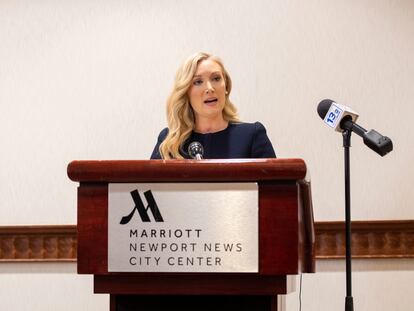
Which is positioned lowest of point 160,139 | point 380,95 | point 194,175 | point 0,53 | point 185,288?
point 185,288

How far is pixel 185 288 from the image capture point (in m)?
1.54

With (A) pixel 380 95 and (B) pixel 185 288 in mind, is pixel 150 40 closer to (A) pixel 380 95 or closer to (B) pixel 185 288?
(A) pixel 380 95

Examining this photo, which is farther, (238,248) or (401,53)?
(401,53)

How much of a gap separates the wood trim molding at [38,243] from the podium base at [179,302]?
2718 mm

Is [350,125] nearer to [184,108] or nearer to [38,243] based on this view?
[184,108]

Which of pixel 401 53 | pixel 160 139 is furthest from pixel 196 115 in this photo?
pixel 401 53

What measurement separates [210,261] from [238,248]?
0.07m

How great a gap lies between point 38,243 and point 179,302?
283 centimetres

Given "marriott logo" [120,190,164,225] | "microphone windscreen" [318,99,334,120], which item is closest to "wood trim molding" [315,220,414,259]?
"microphone windscreen" [318,99,334,120]

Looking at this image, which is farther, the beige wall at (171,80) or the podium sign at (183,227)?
the beige wall at (171,80)

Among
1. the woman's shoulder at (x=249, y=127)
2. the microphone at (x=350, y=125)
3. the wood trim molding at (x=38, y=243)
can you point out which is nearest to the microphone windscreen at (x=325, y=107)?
the microphone at (x=350, y=125)

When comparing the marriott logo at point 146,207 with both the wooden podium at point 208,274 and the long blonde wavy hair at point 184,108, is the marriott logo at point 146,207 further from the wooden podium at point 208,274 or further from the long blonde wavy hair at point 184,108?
the long blonde wavy hair at point 184,108

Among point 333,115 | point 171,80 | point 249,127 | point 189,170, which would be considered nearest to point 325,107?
point 333,115

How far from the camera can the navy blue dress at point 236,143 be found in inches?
104
